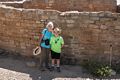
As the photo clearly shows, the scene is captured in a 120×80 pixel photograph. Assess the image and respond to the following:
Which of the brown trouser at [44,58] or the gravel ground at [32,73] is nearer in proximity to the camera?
the gravel ground at [32,73]

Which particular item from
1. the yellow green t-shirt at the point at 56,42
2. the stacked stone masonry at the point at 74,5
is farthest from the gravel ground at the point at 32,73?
the stacked stone masonry at the point at 74,5

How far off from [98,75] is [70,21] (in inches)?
75.5

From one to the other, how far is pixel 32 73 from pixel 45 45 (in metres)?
0.94

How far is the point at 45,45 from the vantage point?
9.59 meters

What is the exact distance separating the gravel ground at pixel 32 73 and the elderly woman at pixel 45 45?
0.27 metres

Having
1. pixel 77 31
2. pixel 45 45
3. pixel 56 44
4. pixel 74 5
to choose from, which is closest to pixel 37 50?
pixel 45 45

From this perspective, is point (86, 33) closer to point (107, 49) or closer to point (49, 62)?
point (107, 49)

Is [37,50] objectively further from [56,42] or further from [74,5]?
[74,5]

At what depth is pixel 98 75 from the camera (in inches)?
370

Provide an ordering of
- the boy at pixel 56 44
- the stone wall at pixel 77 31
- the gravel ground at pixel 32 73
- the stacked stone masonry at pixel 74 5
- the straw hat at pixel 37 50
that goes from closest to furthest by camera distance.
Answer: the gravel ground at pixel 32 73
the boy at pixel 56 44
the straw hat at pixel 37 50
the stone wall at pixel 77 31
the stacked stone masonry at pixel 74 5

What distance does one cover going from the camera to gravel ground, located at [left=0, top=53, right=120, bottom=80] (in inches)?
364

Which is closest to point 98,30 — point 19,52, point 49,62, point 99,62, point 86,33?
point 86,33

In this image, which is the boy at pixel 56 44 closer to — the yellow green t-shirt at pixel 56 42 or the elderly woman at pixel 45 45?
the yellow green t-shirt at pixel 56 42

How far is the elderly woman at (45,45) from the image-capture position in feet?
31.1
